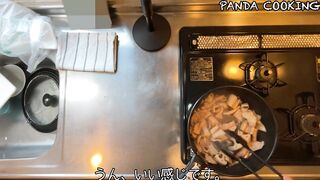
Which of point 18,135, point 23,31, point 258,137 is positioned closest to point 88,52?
point 23,31

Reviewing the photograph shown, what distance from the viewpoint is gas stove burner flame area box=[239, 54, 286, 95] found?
2.43 ft

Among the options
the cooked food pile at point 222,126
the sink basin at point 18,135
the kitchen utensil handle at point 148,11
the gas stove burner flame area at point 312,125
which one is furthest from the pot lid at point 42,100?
the gas stove burner flame area at point 312,125

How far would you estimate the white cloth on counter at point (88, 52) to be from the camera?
2.58ft

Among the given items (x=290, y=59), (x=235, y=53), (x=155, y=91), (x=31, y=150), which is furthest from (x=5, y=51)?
(x=290, y=59)

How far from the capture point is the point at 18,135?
913 mm

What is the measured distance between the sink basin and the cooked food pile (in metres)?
0.42

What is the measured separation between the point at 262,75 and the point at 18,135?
25.9 inches

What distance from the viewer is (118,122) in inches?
30.3

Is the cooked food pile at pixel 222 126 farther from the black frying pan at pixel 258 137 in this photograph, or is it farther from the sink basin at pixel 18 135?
the sink basin at pixel 18 135

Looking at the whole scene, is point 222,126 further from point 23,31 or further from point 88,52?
point 23,31

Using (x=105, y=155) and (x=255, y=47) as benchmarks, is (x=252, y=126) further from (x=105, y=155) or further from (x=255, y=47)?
(x=105, y=155)

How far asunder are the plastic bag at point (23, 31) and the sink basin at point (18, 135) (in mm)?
121

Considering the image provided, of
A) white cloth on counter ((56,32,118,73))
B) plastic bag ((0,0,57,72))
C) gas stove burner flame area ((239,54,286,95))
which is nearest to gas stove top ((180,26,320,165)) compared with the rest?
gas stove burner flame area ((239,54,286,95))

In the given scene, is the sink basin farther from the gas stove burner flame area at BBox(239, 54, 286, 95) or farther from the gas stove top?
the gas stove burner flame area at BBox(239, 54, 286, 95)
